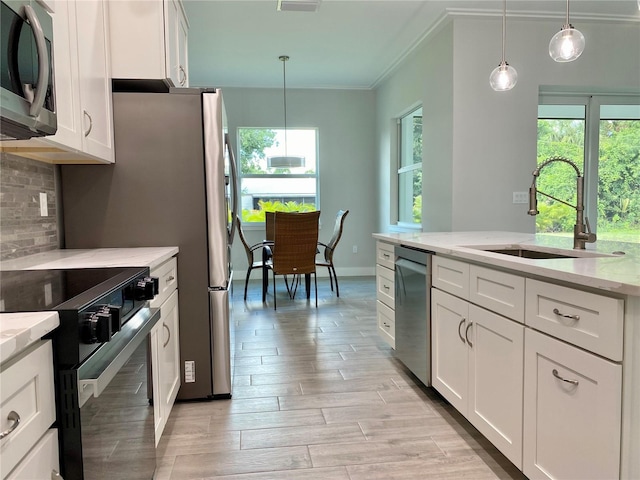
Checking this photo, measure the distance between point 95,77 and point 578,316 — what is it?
7.08 ft

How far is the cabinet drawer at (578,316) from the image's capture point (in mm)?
1120

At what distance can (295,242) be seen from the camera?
4.45m

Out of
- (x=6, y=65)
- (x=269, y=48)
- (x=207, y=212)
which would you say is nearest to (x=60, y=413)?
(x=6, y=65)

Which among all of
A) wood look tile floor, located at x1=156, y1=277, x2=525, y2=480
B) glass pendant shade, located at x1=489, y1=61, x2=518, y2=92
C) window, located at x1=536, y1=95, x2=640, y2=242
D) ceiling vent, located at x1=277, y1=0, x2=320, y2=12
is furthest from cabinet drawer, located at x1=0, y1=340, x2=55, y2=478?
window, located at x1=536, y1=95, x2=640, y2=242

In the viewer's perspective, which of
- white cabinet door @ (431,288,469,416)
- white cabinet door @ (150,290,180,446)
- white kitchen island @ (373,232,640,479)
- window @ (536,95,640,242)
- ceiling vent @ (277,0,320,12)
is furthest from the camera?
window @ (536,95,640,242)

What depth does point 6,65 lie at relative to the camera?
113cm

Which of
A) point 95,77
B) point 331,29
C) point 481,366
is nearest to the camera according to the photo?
point 481,366

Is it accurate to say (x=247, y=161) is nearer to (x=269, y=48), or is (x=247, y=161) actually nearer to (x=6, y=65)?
(x=269, y=48)

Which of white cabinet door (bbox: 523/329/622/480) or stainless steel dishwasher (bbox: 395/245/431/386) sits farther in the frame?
stainless steel dishwasher (bbox: 395/245/431/386)

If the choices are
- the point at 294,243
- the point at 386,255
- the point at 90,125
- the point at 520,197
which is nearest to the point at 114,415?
the point at 90,125

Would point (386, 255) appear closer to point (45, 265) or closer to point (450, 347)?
point (450, 347)

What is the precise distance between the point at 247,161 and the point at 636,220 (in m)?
→ 4.67

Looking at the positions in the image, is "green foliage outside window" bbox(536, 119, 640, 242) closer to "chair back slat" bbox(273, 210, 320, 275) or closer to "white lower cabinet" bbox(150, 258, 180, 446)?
"chair back slat" bbox(273, 210, 320, 275)

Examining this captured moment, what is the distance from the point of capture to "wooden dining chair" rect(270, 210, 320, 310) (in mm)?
4324
